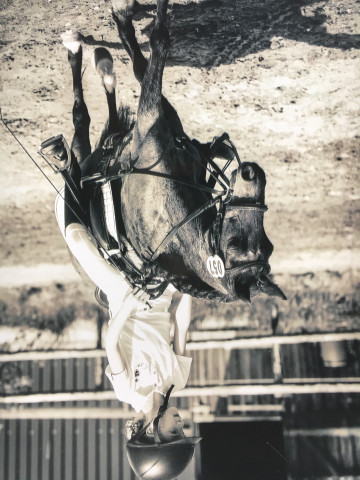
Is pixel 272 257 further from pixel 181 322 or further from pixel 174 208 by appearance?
pixel 174 208

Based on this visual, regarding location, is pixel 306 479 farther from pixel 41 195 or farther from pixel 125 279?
pixel 41 195

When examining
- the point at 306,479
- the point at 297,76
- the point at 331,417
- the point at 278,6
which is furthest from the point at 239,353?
the point at 278,6

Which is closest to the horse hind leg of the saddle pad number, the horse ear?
the saddle pad number

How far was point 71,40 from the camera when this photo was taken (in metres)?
3.47

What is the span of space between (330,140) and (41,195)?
3402mm

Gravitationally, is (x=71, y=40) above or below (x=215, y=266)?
above

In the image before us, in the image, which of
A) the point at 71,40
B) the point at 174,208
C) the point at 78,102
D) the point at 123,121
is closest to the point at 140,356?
the point at 174,208

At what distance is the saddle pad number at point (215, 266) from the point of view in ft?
7.16

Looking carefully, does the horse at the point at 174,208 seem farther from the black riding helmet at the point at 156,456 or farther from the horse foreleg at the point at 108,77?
the black riding helmet at the point at 156,456

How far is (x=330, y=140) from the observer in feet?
14.7

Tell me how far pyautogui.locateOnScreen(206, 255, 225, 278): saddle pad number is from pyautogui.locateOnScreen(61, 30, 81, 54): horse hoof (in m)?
2.35

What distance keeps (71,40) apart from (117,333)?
2.42 metres

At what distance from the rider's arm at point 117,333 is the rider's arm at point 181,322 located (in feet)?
1.85

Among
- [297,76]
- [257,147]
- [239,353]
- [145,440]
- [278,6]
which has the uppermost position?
[278,6]
